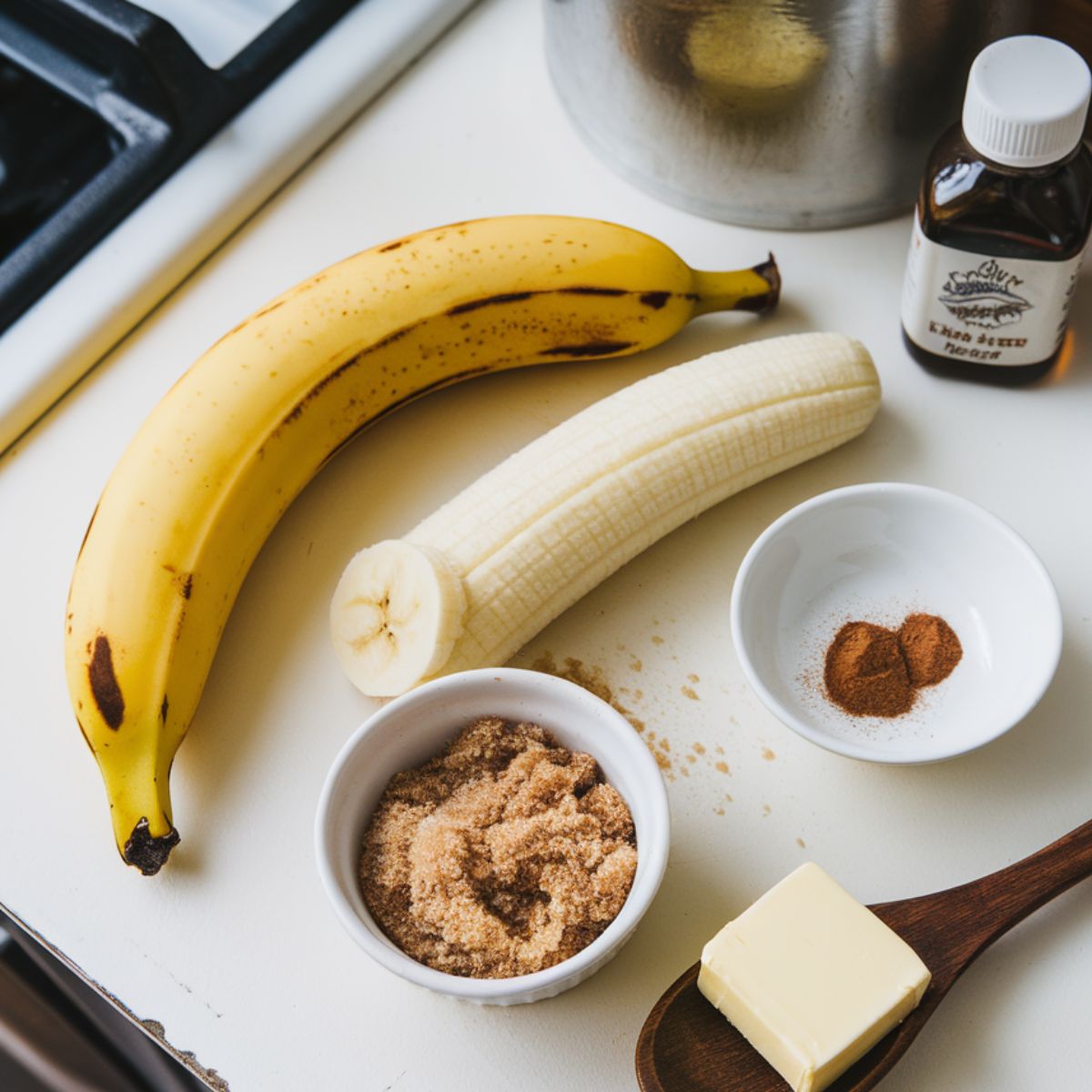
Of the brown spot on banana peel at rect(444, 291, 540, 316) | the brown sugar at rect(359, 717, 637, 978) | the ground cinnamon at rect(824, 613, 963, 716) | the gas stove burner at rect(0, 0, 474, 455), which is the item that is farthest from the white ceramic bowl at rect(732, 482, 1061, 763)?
the gas stove burner at rect(0, 0, 474, 455)

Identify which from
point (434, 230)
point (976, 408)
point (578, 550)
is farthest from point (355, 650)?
point (976, 408)

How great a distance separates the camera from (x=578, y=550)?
0.76 m

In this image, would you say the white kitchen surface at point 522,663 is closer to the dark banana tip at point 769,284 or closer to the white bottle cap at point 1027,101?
the dark banana tip at point 769,284

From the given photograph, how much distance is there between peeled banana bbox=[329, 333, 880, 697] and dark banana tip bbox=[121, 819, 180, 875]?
145mm

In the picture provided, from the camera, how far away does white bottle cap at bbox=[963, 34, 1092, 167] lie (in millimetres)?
685

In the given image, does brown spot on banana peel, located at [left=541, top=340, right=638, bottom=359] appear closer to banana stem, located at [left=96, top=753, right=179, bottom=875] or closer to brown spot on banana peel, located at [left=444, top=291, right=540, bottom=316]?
brown spot on banana peel, located at [left=444, top=291, right=540, bottom=316]

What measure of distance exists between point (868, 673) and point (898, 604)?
2.5 inches

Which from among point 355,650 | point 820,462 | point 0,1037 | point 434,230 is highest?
point 434,230

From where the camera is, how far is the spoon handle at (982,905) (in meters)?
0.65

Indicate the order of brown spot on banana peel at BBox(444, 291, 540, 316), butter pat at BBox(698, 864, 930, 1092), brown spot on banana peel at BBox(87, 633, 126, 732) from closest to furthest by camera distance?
butter pat at BBox(698, 864, 930, 1092) → brown spot on banana peel at BBox(87, 633, 126, 732) → brown spot on banana peel at BBox(444, 291, 540, 316)

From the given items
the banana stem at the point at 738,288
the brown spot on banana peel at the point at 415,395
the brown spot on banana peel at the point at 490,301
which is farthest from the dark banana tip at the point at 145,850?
the banana stem at the point at 738,288

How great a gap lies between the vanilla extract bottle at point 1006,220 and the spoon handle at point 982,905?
33 cm

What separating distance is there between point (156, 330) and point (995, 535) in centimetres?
61

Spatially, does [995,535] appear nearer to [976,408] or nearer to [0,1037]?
[976,408]
